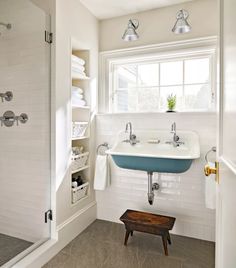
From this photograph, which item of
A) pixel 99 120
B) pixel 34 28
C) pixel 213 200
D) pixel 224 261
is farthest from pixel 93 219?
pixel 34 28

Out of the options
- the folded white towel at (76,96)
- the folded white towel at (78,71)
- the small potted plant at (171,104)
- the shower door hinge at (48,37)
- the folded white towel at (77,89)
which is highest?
the shower door hinge at (48,37)

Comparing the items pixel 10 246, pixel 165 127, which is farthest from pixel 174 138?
pixel 10 246

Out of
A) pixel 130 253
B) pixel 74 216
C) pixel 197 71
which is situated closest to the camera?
pixel 130 253

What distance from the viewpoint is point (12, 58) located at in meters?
1.86

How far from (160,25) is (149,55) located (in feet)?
1.08

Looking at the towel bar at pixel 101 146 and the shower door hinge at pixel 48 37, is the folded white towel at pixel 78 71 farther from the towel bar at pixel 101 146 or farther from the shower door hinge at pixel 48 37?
the towel bar at pixel 101 146

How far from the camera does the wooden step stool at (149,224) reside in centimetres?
189

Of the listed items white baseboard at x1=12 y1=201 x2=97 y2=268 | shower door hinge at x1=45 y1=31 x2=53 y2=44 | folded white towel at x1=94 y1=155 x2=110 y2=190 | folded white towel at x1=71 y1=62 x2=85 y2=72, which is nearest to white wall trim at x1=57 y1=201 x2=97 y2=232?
white baseboard at x1=12 y1=201 x2=97 y2=268

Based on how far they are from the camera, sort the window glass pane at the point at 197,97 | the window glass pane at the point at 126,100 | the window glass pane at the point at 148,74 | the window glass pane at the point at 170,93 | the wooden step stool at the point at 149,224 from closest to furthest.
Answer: the wooden step stool at the point at 149,224 → the window glass pane at the point at 197,97 → the window glass pane at the point at 170,93 → the window glass pane at the point at 148,74 → the window glass pane at the point at 126,100

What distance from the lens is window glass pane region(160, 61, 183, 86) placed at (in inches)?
91.9

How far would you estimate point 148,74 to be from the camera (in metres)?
2.48

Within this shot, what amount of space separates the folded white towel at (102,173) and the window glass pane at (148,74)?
100 cm

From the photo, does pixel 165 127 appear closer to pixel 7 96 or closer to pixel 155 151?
pixel 155 151

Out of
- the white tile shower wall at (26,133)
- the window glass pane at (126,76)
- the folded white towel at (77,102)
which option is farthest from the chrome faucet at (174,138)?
the white tile shower wall at (26,133)
